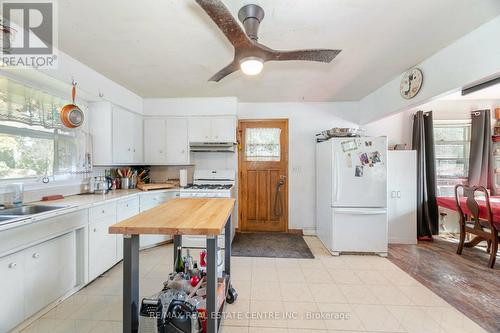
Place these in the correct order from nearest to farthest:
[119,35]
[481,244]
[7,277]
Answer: [7,277] → [119,35] → [481,244]

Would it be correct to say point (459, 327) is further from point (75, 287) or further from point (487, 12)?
point (75, 287)

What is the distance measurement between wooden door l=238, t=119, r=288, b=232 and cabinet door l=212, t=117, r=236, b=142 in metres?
0.39

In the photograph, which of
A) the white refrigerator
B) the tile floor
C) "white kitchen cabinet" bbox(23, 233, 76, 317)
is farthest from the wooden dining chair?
"white kitchen cabinet" bbox(23, 233, 76, 317)

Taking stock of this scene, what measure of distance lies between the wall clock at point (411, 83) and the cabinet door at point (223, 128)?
7.81 feet

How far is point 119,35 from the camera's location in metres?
1.90

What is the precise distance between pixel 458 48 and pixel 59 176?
170 inches

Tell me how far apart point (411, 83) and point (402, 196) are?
179cm

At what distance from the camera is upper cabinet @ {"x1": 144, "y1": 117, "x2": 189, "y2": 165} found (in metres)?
3.70

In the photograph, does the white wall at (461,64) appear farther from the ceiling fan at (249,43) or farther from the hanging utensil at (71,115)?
the hanging utensil at (71,115)

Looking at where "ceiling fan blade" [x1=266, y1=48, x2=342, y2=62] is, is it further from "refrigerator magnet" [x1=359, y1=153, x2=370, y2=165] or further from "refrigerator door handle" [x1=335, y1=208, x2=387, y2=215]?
"refrigerator door handle" [x1=335, y1=208, x2=387, y2=215]

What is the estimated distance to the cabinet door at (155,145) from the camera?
3.71 metres

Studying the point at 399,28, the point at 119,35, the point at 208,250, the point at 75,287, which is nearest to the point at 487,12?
the point at 399,28

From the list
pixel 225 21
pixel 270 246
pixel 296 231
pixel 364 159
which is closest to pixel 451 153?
pixel 364 159

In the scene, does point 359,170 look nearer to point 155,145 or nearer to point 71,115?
point 155,145
